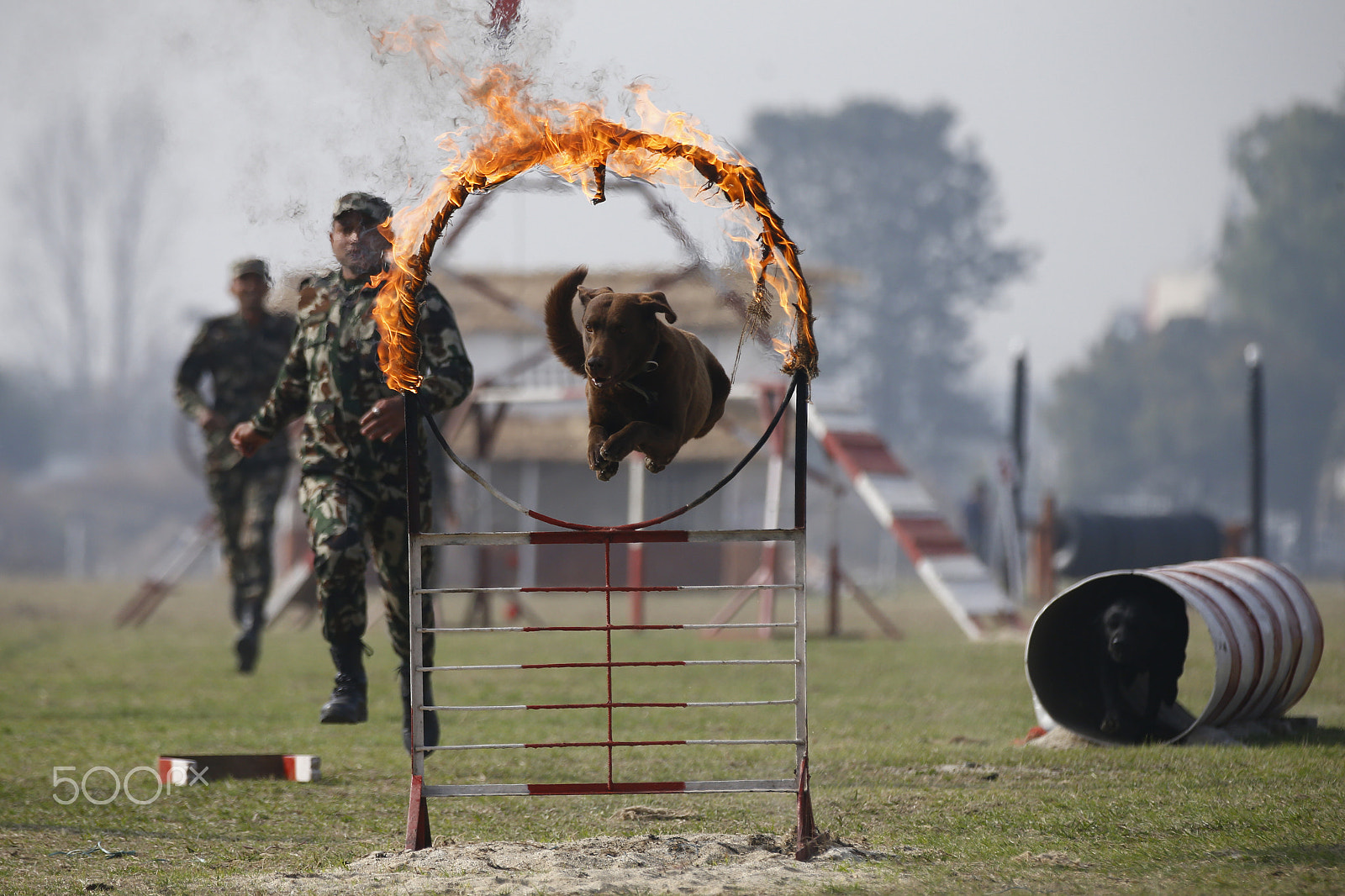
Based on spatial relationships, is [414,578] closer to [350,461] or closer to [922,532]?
→ [350,461]

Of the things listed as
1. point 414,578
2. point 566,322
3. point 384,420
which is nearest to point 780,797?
point 414,578

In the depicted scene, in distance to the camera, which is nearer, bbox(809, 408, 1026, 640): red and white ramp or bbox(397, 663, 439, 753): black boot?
bbox(397, 663, 439, 753): black boot

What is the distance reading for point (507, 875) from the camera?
372 centimetres

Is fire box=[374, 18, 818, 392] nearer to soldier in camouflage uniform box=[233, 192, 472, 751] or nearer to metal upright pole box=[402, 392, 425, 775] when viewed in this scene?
metal upright pole box=[402, 392, 425, 775]

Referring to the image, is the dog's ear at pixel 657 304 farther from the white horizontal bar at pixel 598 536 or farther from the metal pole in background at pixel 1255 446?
the metal pole in background at pixel 1255 446

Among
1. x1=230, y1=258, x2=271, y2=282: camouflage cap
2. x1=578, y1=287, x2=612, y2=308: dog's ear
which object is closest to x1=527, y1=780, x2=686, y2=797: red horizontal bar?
x1=578, y1=287, x2=612, y2=308: dog's ear

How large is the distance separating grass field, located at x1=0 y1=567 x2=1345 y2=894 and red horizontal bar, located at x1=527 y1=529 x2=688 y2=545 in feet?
3.25

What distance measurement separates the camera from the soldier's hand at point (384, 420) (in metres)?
5.04

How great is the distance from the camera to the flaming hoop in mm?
4145

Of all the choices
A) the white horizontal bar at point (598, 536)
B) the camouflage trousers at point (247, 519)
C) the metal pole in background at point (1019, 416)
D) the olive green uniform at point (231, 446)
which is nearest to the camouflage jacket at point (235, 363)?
the olive green uniform at point (231, 446)

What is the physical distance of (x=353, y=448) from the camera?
17.4ft

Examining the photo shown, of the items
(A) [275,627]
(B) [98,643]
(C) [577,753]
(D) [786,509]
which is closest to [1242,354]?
(D) [786,509]

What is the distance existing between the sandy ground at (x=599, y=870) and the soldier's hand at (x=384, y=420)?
1.55 metres

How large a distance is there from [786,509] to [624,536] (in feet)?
65.7
